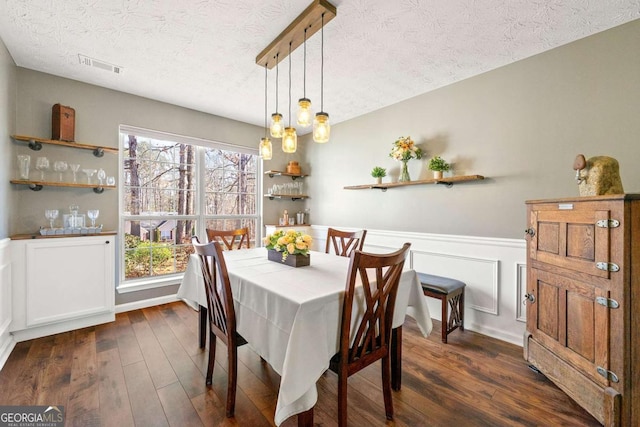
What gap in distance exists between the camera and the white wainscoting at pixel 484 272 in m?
2.47

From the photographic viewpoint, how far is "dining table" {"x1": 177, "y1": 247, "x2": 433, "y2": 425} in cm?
120

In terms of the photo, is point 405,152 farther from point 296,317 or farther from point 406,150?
point 296,317

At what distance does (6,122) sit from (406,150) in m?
3.78

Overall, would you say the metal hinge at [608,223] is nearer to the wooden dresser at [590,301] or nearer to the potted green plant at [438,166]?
the wooden dresser at [590,301]

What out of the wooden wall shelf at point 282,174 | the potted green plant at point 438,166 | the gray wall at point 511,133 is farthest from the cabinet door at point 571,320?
the wooden wall shelf at point 282,174

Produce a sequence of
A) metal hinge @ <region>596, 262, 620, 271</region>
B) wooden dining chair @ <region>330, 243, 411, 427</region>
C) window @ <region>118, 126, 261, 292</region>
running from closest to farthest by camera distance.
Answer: wooden dining chair @ <region>330, 243, 411, 427</region> < metal hinge @ <region>596, 262, 620, 271</region> < window @ <region>118, 126, 261, 292</region>

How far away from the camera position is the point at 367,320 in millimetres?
1436

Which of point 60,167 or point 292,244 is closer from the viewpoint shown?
point 292,244

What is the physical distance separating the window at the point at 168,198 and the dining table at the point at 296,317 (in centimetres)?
210

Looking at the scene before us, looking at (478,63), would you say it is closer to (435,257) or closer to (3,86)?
(435,257)

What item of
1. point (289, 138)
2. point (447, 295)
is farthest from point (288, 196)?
point (447, 295)

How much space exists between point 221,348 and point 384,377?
4.86 ft

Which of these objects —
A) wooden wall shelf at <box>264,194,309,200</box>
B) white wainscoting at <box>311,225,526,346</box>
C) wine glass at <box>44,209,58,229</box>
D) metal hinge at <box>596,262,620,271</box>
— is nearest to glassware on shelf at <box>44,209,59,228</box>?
wine glass at <box>44,209,58,229</box>

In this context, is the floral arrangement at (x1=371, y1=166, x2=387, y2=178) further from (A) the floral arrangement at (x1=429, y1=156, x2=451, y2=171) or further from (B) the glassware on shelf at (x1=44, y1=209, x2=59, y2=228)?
(B) the glassware on shelf at (x1=44, y1=209, x2=59, y2=228)
